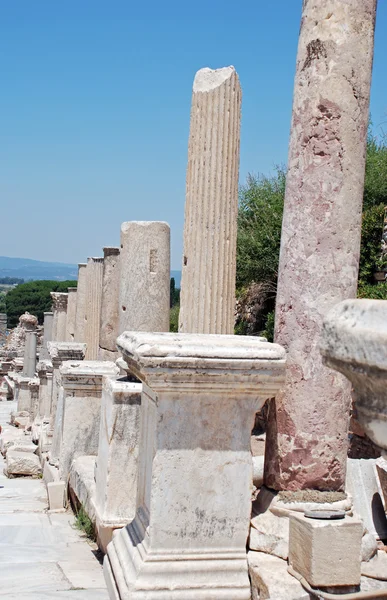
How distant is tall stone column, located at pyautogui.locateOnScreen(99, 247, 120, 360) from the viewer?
9688 mm

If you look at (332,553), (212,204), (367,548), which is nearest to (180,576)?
(332,553)

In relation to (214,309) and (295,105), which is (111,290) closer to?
(214,309)

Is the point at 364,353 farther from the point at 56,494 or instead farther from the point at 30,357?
the point at 30,357

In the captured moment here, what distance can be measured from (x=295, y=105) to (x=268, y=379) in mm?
1612

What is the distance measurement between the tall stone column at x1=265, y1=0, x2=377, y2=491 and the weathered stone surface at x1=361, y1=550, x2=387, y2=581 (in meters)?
0.44

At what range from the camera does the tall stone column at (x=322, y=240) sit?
165 inches

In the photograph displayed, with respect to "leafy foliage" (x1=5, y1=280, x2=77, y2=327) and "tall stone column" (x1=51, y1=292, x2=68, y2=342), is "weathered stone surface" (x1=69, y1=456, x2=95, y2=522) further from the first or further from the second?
"leafy foliage" (x1=5, y1=280, x2=77, y2=327)

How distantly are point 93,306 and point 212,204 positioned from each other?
6431 mm

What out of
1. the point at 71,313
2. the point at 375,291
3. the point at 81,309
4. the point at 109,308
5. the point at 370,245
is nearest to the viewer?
the point at 109,308

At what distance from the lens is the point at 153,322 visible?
23.0 feet

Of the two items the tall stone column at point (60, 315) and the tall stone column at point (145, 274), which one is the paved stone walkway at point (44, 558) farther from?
the tall stone column at point (60, 315)

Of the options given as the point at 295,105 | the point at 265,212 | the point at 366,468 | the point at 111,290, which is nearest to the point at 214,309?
the point at 366,468

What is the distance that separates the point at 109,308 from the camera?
986cm

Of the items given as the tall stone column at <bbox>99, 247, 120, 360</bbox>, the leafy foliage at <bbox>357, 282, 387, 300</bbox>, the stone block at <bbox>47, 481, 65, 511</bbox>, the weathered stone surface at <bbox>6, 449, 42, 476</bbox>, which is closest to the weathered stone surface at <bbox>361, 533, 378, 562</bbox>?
the stone block at <bbox>47, 481, 65, 511</bbox>
